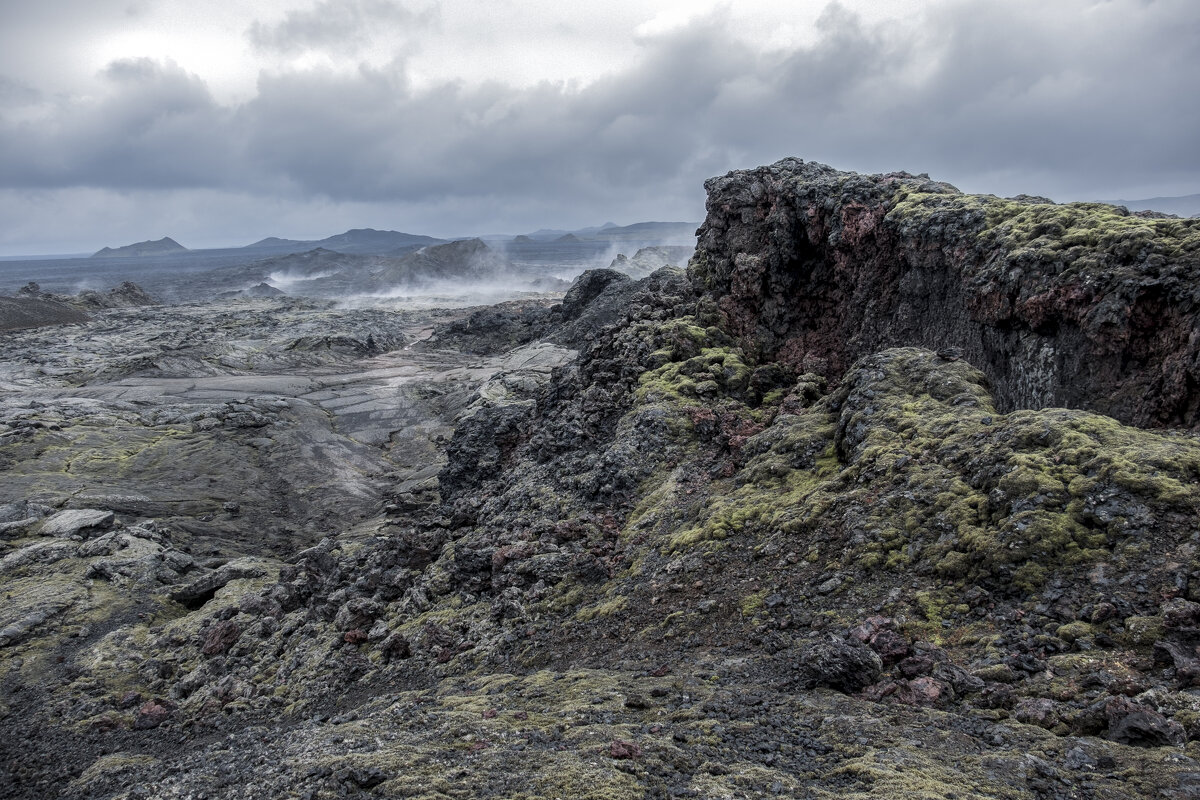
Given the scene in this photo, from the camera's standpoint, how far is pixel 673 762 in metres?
9.06

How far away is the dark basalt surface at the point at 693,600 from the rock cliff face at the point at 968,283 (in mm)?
251

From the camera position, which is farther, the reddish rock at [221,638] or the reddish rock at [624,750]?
the reddish rock at [221,638]

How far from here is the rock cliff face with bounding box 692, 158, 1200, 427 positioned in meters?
14.0

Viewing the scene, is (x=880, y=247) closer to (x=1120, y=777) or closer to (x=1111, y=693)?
(x=1111, y=693)

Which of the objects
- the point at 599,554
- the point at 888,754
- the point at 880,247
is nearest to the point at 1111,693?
the point at 888,754

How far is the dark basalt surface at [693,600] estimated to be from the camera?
351 inches

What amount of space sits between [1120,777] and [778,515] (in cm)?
827

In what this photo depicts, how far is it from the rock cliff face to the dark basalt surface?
9.9 inches

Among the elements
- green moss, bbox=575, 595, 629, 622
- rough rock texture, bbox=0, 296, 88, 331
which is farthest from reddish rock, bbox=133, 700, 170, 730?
rough rock texture, bbox=0, 296, 88, 331

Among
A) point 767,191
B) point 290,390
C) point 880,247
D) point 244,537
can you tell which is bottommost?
point 244,537

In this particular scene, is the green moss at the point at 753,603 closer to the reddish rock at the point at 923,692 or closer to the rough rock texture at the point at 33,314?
the reddish rock at the point at 923,692

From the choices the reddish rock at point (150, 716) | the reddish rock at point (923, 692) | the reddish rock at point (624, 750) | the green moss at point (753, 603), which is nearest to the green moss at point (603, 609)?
the green moss at point (753, 603)

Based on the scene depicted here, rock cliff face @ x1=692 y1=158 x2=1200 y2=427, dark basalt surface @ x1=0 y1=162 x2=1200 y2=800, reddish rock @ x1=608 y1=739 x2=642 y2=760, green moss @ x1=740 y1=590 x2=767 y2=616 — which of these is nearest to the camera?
dark basalt surface @ x1=0 y1=162 x2=1200 y2=800

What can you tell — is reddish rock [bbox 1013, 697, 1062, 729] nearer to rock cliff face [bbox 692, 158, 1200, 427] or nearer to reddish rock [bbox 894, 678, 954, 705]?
reddish rock [bbox 894, 678, 954, 705]
